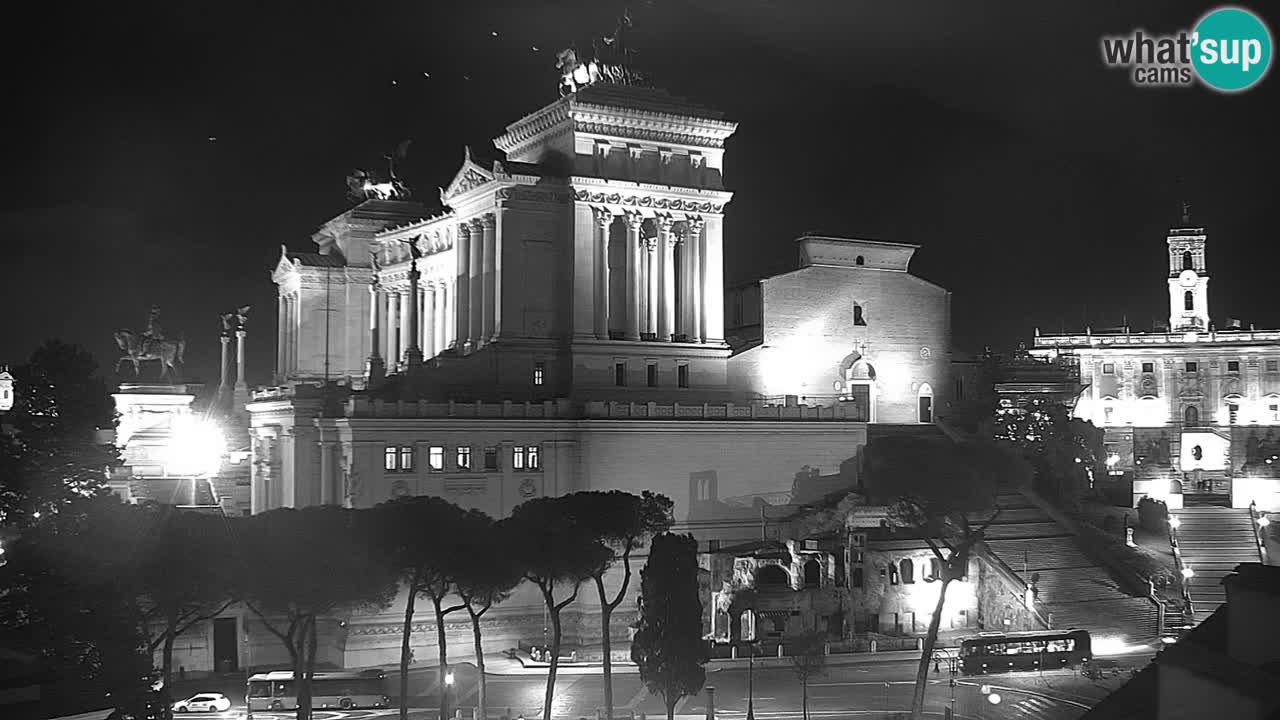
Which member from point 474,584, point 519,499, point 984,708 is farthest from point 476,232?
point 984,708

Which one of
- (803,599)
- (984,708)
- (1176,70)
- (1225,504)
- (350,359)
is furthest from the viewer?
(350,359)

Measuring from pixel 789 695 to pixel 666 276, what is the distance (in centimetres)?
3112

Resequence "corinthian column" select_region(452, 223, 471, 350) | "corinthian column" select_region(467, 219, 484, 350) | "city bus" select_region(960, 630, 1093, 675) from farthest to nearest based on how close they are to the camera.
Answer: "corinthian column" select_region(452, 223, 471, 350), "corinthian column" select_region(467, 219, 484, 350), "city bus" select_region(960, 630, 1093, 675)

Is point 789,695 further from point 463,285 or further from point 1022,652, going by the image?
point 463,285

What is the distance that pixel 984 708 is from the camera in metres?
52.2

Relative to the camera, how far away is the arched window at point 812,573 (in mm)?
65312

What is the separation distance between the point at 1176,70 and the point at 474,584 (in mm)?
33180

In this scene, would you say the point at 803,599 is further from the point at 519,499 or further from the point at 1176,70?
the point at 1176,70

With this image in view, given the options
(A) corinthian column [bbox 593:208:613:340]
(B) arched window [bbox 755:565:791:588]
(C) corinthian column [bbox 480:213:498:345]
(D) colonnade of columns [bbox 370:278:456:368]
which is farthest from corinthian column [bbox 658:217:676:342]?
(B) arched window [bbox 755:565:791:588]

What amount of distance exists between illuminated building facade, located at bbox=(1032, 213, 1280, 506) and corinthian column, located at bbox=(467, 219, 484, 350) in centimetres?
6130

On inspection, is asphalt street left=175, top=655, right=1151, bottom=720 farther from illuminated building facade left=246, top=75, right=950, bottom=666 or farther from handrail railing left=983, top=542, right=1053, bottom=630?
illuminated building facade left=246, top=75, right=950, bottom=666

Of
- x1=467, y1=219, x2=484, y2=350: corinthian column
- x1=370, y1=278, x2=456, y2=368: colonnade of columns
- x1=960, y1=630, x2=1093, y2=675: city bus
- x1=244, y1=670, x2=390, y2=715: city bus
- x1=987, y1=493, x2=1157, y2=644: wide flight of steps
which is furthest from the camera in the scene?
x1=370, y1=278, x2=456, y2=368: colonnade of columns

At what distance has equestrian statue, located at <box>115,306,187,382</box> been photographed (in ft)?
253

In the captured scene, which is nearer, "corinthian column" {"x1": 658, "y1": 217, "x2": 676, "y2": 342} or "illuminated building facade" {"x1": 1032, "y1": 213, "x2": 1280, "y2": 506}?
"corinthian column" {"x1": 658, "y1": 217, "x2": 676, "y2": 342}
